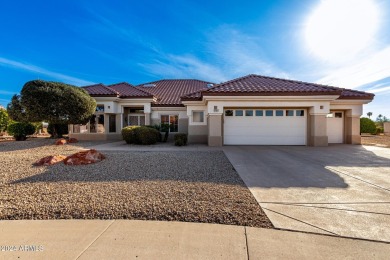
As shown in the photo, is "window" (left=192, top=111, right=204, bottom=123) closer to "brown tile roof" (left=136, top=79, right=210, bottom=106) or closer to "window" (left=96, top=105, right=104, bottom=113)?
"brown tile roof" (left=136, top=79, right=210, bottom=106)

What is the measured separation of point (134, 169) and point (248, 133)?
28.6 ft

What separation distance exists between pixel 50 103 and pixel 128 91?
6357 mm

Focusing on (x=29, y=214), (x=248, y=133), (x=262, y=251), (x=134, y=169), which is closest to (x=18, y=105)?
(x=134, y=169)

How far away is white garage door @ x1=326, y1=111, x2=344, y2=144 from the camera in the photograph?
14.5 metres

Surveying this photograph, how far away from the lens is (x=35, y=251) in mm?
2549

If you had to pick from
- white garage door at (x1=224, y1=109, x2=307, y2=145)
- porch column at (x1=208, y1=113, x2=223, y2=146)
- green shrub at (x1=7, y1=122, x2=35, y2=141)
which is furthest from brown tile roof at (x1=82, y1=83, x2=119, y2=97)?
white garage door at (x1=224, y1=109, x2=307, y2=145)

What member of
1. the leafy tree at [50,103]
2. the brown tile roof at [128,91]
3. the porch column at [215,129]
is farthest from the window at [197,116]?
the leafy tree at [50,103]

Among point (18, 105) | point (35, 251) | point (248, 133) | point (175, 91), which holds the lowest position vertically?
point (35, 251)

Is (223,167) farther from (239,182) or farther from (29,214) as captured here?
(29,214)

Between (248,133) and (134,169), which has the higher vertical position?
(248,133)

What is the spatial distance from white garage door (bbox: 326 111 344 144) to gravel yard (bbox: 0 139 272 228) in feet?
39.1

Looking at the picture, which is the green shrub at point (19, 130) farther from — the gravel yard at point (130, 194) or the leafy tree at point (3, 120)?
the gravel yard at point (130, 194)

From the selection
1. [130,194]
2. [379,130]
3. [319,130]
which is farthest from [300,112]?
[379,130]

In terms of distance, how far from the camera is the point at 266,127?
42.4 ft
